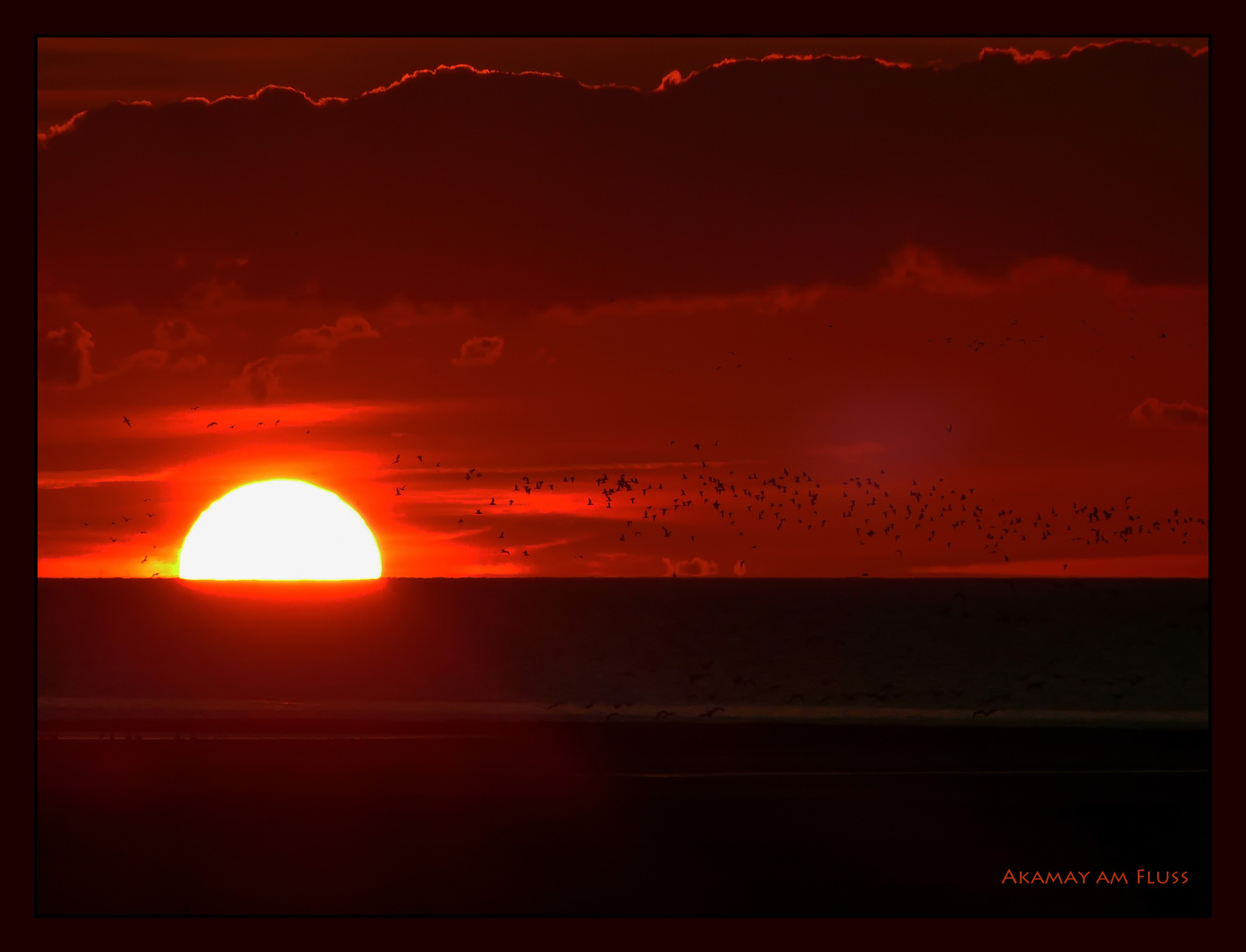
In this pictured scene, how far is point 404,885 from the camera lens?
1097 cm

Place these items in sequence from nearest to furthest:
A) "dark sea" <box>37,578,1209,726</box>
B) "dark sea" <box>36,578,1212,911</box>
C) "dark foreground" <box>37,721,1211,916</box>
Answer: "dark foreground" <box>37,721,1211,916</box> < "dark sea" <box>36,578,1212,911</box> < "dark sea" <box>37,578,1209,726</box>

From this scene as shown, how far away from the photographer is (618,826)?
42.5 ft

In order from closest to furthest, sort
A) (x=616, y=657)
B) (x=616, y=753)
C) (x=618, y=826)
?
(x=618, y=826), (x=616, y=753), (x=616, y=657)

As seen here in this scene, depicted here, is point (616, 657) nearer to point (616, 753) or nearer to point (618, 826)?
point (616, 753)

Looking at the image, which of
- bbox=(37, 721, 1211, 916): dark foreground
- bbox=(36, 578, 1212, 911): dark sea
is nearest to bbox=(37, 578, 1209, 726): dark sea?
bbox=(36, 578, 1212, 911): dark sea

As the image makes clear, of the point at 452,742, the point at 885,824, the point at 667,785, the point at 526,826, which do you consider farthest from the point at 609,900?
the point at 452,742

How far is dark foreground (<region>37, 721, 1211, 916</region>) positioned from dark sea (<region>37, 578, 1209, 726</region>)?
17.9ft

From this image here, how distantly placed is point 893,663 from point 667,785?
14154 mm

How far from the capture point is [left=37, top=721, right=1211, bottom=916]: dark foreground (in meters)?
10.7

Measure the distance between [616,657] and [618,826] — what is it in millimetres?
15851

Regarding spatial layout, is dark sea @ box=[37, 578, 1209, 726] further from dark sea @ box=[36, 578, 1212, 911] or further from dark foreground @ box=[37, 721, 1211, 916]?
dark foreground @ box=[37, 721, 1211, 916]

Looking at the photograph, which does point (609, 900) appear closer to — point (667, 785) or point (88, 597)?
point (667, 785)

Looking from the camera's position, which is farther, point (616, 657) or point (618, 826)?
point (616, 657)

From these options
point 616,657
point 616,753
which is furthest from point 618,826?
point 616,657
